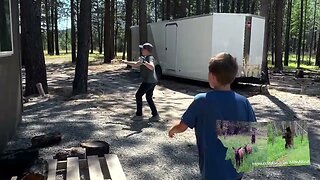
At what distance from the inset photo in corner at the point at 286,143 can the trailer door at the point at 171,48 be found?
1440cm

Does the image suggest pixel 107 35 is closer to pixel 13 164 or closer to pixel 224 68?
pixel 13 164

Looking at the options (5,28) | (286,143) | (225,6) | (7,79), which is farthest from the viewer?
(225,6)

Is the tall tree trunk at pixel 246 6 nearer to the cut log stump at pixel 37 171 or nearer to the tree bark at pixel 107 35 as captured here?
the tree bark at pixel 107 35

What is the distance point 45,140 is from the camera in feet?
19.9

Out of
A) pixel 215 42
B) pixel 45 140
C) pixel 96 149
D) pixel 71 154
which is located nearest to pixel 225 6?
pixel 215 42

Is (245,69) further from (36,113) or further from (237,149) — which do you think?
(237,149)

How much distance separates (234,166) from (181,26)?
1416 cm

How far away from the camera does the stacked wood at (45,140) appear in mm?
5941

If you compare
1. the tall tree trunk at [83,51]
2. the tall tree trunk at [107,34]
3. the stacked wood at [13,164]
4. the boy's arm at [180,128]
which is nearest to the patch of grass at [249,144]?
the boy's arm at [180,128]

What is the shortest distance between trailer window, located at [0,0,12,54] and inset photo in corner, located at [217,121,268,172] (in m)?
4.04

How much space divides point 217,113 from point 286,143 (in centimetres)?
56

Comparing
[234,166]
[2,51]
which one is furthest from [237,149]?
[2,51]

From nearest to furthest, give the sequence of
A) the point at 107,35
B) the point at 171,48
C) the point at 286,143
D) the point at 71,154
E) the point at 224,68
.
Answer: the point at 224,68 < the point at 286,143 < the point at 71,154 < the point at 171,48 < the point at 107,35

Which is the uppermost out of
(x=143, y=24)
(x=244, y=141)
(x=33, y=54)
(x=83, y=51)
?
(x=143, y=24)
